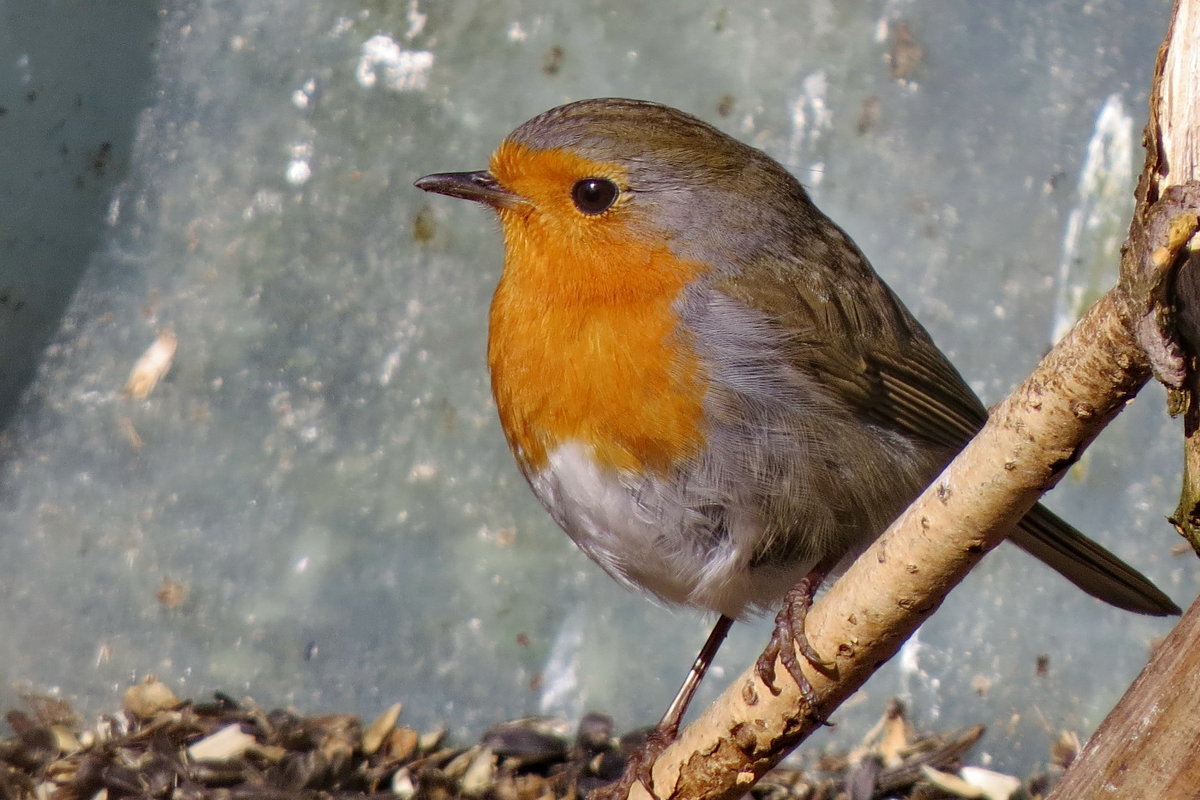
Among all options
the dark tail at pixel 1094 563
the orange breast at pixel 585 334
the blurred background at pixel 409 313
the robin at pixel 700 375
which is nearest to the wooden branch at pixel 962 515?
the robin at pixel 700 375

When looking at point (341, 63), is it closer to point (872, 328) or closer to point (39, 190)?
point (39, 190)

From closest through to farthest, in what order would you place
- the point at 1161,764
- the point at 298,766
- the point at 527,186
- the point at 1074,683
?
the point at 1161,764 → the point at 527,186 → the point at 298,766 → the point at 1074,683

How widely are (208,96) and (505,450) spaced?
1.30 m

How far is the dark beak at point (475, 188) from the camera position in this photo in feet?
9.14

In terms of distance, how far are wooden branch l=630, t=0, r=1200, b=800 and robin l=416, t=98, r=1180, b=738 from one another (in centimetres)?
14

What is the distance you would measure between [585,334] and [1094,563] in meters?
1.18

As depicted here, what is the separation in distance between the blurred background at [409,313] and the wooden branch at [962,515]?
1.46m

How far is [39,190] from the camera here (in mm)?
3713

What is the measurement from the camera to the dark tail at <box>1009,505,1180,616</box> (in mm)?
2844

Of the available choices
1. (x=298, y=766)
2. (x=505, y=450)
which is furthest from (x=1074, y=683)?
(x=298, y=766)

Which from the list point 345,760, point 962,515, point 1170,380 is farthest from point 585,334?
point 345,760

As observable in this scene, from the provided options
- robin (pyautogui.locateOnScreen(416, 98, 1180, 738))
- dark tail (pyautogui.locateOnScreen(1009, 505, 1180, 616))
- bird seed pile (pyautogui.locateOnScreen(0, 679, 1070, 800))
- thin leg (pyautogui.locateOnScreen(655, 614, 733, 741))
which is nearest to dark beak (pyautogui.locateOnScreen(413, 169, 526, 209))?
robin (pyautogui.locateOnScreen(416, 98, 1180, 738))

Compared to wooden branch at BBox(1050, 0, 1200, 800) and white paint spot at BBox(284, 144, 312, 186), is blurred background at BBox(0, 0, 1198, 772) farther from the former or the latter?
wooden branch at BBox(1050, 0, 1200, 800)

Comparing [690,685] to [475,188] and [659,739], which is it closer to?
[659,739]
